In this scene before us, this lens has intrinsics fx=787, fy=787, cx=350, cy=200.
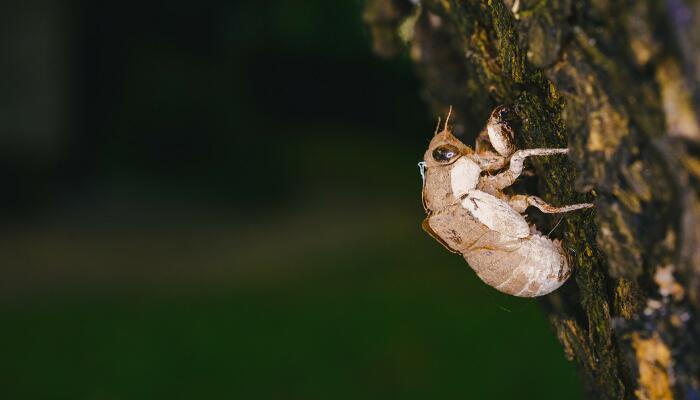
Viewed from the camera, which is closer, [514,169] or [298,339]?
[514,169]

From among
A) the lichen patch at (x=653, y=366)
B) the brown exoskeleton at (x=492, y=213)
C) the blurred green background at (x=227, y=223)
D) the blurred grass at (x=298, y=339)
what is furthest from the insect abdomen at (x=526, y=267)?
the blurred green background at (x=227, y=223)

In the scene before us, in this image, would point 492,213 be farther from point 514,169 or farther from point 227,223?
point 227,223

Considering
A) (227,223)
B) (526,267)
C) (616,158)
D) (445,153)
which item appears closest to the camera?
(616,158)

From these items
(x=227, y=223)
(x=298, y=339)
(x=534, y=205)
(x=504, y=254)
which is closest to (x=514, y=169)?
(x=534, y=205)

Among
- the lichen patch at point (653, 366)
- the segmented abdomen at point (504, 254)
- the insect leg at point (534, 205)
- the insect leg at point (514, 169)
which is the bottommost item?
the lichen patch at point (653, 366)

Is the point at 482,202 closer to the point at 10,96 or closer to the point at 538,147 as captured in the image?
the point at 538,147

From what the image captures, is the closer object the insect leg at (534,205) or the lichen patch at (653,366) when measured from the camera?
the lichen patch at (653,366)

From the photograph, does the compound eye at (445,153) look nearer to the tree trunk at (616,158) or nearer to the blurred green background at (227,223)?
the tree trunk at (616,158)
